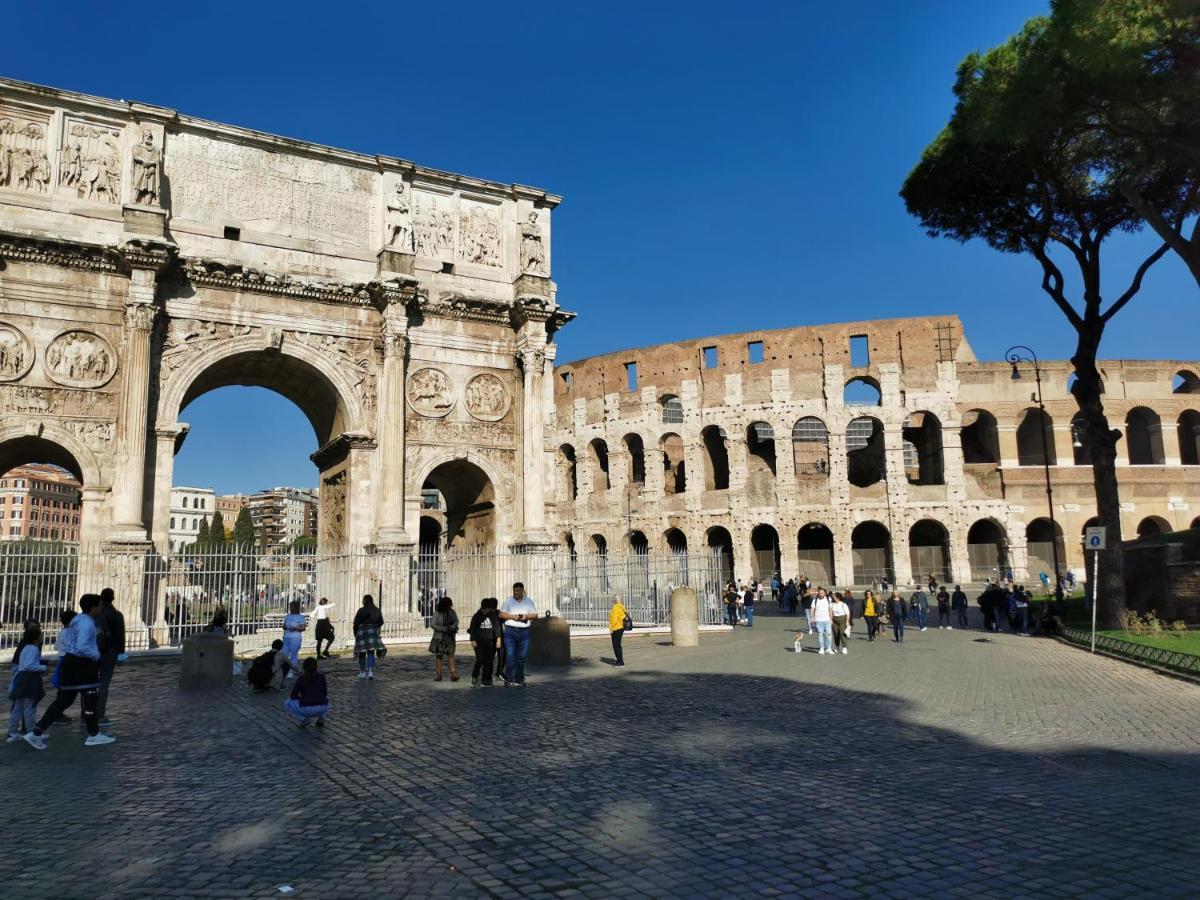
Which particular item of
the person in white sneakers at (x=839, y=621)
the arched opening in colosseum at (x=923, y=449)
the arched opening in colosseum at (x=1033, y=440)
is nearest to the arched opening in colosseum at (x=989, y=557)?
the arched opening in colosseum at (x=923, y=449)

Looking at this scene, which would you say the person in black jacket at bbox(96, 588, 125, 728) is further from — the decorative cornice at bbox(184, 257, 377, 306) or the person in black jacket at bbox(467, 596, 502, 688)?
the decorative cornice at bbox(184, 257, 377, 306)

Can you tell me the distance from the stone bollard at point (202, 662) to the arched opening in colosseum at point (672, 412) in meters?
32.1

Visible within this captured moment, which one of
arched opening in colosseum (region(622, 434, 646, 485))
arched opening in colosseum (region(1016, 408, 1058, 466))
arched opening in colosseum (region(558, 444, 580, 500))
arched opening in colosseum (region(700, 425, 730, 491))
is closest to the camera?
arched opening in colosseum (region(1016, 408, 1058, 466))

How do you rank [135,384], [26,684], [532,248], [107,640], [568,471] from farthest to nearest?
[568,471] → [532,248] → [135,384] → [107,640] → [26,684]

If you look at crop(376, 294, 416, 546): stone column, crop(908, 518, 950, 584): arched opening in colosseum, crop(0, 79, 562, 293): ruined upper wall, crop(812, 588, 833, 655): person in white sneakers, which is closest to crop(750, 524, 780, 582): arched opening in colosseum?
crop(908, 518, 950, 584): arched opening in colosseum

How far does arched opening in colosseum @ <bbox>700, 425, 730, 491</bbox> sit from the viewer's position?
134ft

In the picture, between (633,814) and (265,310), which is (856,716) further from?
(265,310)

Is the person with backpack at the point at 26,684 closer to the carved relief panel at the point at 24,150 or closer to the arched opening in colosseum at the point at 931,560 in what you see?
the carved relief panel at the point at 24,150

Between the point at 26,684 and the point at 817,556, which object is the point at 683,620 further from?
the point at 817,556

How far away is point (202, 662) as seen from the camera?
11117mm

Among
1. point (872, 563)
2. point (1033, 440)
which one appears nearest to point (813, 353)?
point (872, 563)

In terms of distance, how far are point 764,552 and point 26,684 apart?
117 ft

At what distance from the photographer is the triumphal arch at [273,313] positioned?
16.3 m

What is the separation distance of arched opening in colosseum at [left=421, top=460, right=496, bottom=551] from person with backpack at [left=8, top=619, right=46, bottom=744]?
12616mm
